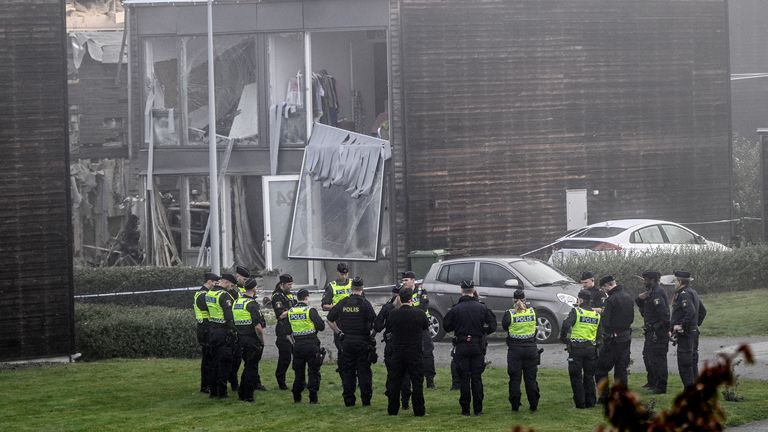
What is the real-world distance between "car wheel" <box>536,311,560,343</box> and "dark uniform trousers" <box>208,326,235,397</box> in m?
6.38

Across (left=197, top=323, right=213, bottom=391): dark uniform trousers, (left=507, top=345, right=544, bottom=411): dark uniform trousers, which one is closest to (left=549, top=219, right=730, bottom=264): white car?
(left=197, top=323, right=213, bottom=391): dark uniform trousers

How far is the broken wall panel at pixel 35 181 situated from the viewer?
65.1 feet

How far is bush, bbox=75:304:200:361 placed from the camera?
20.6 m

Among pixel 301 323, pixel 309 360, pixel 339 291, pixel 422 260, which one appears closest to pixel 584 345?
pixel 309 360

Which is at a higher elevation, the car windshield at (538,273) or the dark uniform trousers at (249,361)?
the car windshield at (538,273)

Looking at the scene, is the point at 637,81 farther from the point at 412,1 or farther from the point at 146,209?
the point at 146,209

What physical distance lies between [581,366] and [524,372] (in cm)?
74

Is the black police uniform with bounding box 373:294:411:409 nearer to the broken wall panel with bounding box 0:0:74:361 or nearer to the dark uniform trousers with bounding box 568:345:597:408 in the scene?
the dark uniform trousers with bounding box 568:345:597:408

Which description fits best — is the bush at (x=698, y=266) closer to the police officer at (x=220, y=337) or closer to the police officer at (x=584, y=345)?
the police officer at (x=584, y=345)

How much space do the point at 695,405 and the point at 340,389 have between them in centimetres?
1330

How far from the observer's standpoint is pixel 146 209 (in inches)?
1359

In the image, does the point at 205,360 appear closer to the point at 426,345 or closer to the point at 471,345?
the point at 426,345

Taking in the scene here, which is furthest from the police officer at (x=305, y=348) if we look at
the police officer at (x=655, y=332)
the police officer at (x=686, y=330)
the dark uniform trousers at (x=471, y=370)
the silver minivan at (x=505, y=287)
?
the silver minivan at (x=505, y=287)

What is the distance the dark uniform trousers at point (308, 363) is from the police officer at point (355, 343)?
1.22 ft
